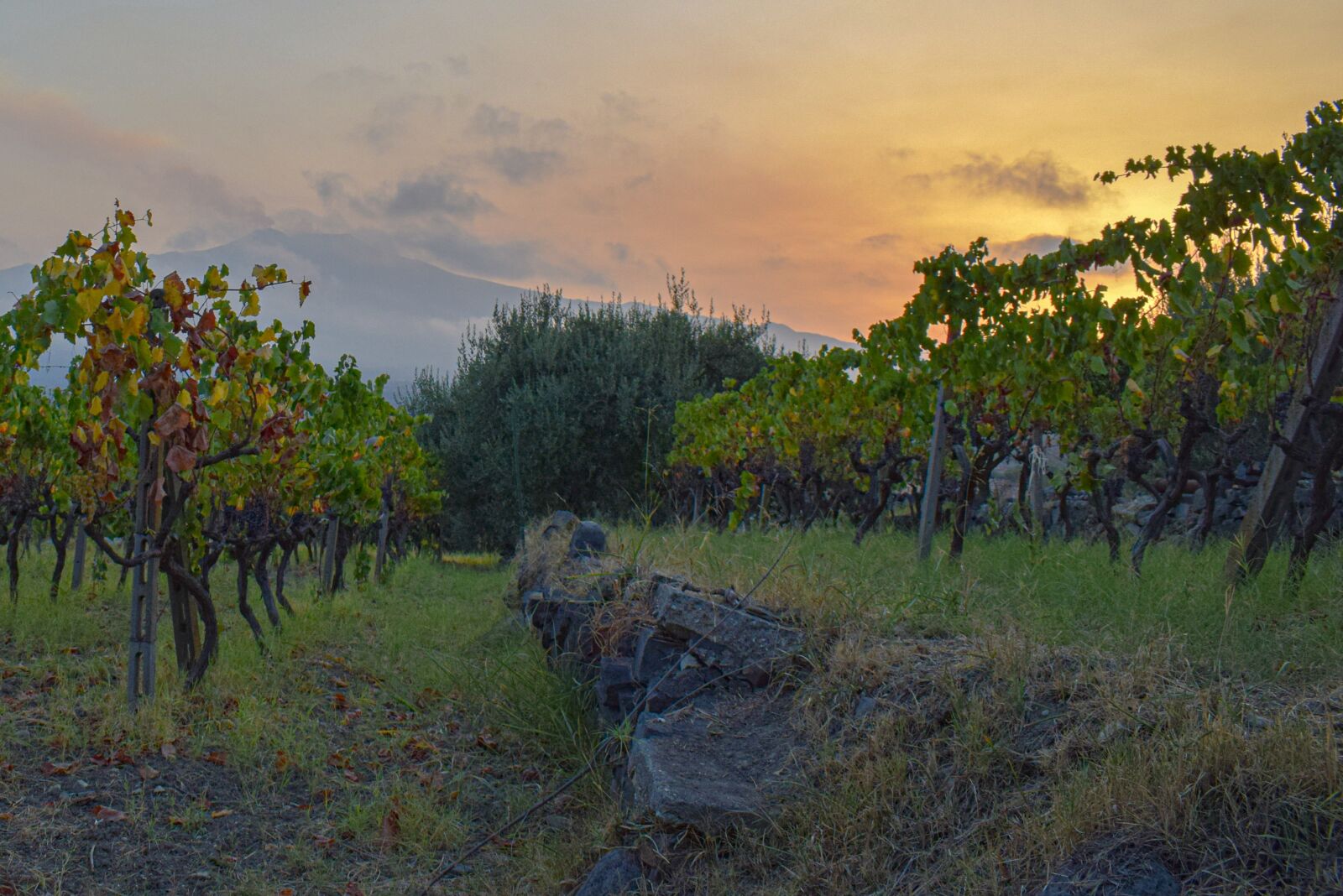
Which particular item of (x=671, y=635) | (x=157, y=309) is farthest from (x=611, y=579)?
(x=157, y=309)

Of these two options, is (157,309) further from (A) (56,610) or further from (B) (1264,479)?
(B) (1264,479)

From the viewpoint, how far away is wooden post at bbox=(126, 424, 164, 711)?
5.50m

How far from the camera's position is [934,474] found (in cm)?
755

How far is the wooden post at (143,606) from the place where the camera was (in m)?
5.50

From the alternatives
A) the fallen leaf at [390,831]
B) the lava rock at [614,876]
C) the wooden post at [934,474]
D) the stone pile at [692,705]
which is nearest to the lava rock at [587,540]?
the stone pile at [692,705]

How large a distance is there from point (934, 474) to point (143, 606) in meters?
5.27

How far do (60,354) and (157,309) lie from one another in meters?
4.12

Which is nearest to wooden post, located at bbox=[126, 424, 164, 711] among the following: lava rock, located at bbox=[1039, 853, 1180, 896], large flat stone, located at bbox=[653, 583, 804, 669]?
large flat stone, located at bbox=[653, 583, 804, 669]

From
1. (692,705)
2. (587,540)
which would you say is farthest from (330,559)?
(692,705)

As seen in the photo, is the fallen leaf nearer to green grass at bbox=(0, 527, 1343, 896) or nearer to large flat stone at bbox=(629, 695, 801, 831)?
green grass at bbox=(0, 527, 1343, 896)

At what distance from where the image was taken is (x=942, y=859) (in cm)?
319

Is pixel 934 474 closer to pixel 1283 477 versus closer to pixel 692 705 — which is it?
pixel 1283 477

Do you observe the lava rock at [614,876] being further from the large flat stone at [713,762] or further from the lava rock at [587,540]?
the lava rock at [587,540]

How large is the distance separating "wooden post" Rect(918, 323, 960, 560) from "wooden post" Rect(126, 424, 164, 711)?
4838mm
